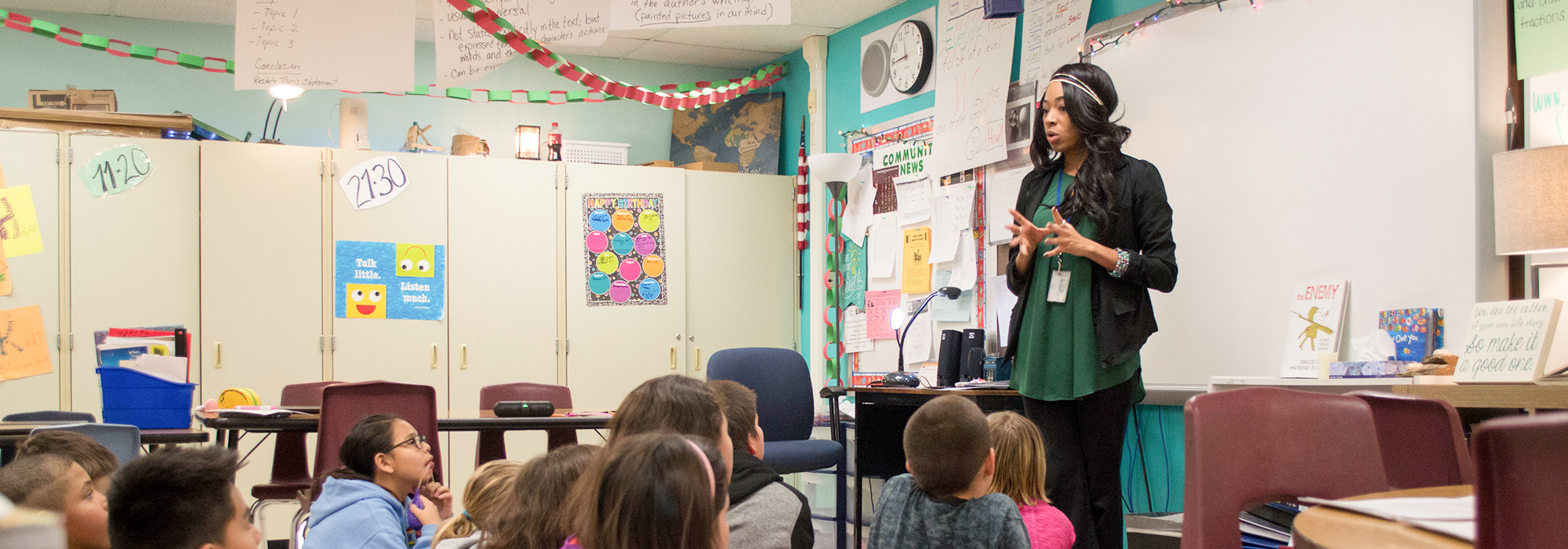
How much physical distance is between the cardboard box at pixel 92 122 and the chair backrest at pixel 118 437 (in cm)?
258

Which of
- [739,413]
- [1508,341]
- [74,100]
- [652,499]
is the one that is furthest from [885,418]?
[74,100]

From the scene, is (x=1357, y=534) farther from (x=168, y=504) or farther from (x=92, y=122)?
(x=92, y=122)

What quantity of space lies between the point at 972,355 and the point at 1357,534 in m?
3.20

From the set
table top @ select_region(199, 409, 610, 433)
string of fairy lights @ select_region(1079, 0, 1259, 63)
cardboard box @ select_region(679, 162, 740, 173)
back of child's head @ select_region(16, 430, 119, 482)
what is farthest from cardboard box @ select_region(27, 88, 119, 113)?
string of fairy lights @ select_region(1079, 0, 1259, 63)

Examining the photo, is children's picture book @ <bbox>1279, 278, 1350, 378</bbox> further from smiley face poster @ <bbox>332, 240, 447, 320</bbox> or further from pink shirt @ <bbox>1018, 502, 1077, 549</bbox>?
smiley face poster @ <bbox>332, 240, 447, 320</bbox>

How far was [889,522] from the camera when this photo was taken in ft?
6.63

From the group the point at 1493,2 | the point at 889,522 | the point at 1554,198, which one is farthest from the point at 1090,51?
the point at 889,522

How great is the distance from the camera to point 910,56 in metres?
5.23

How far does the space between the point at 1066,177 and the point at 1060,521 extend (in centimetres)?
92

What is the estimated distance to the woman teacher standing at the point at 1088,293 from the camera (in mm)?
2523

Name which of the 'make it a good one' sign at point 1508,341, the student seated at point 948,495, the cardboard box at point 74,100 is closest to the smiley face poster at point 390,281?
the cardboard box at point 74,100

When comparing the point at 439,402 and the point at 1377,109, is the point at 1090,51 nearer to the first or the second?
the point at 1377,109

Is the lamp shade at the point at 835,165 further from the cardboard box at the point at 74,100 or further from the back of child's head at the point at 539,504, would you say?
the back of child's head at the point at 539,504

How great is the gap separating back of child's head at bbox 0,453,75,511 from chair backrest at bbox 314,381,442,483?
70 centimetres
